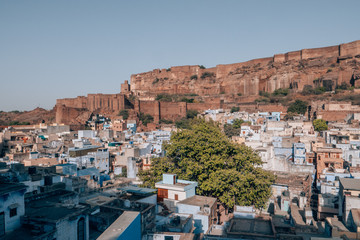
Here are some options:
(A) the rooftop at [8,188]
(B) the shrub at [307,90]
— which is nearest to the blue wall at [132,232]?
(A) the rooftop at [8,188]

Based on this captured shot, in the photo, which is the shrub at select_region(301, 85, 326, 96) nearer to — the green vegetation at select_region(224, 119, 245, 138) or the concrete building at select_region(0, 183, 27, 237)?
the green vegetation at select_region(224, 119, 245, 138)

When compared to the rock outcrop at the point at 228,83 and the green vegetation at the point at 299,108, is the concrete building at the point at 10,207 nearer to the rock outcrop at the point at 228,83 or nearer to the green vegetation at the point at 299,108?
the rock outcrop at the point at 228,83

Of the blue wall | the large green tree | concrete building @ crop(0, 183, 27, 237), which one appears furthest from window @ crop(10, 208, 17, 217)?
the large green tree

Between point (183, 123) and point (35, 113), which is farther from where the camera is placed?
point (35, 113)

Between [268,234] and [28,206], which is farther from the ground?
[28,206]

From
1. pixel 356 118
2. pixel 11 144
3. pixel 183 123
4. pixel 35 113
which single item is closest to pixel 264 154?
pixel 356 118

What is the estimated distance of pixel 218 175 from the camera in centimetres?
1104

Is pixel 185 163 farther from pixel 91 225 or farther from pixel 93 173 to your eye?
pixel 93 173

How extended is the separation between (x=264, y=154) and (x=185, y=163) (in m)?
7.31

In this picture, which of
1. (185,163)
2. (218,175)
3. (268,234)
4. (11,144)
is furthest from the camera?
(11,144)

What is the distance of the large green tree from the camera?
10.8 meters

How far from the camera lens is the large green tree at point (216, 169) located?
35.5 feet

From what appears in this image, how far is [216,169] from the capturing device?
11.8 m

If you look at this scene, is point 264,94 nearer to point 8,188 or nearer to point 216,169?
point 216,169
